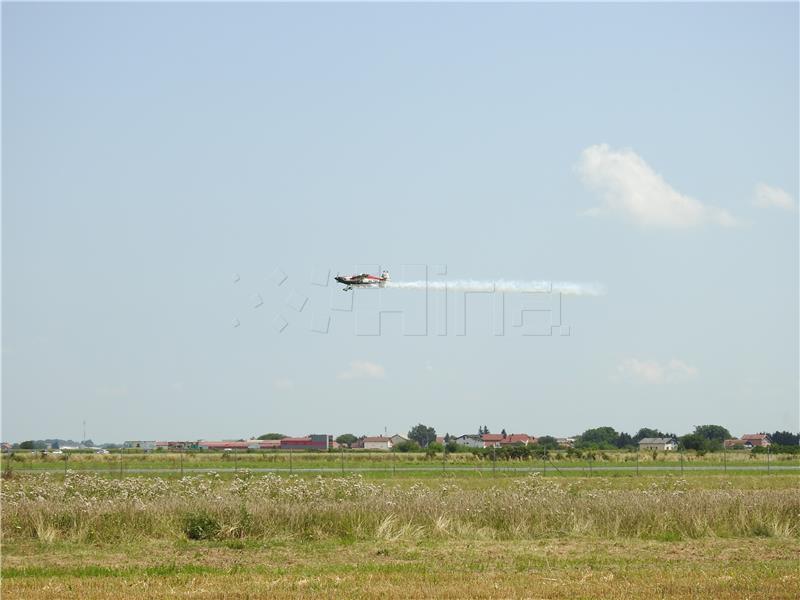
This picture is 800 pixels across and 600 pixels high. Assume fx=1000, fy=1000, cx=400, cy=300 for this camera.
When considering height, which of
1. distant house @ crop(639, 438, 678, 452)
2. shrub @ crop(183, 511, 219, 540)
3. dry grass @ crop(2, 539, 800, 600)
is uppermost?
distant house @ crop(639, 438, 678, 452)

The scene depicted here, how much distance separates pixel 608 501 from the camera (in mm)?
30609

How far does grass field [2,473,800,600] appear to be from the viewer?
2109 cm

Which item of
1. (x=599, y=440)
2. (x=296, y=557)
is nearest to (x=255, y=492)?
(x=296, y=557)

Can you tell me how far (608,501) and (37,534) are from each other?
55.3 ft

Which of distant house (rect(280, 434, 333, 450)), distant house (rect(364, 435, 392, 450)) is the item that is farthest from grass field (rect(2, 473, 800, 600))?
distant house (rect(364, 435, 392, 450))

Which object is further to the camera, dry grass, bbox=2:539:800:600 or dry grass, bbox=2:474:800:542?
dry grass, bbox=2:474:800:542

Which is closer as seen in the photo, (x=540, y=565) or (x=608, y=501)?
(x=540, y=565)

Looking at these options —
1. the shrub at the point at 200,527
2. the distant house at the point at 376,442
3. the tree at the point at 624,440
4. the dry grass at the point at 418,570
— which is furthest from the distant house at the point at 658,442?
the shrub at the point at 200,527

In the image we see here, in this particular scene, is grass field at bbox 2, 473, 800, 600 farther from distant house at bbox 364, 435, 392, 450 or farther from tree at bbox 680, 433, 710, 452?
distant house at bbox 364, 435, 392, 450

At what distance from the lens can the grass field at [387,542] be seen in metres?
21.1

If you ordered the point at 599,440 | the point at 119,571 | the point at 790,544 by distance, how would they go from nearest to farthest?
the point at 119,571 → the point at 790,544 → the point at 599,440

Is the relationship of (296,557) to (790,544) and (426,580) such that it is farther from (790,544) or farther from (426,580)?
(790,544)

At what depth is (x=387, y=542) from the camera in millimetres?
27688

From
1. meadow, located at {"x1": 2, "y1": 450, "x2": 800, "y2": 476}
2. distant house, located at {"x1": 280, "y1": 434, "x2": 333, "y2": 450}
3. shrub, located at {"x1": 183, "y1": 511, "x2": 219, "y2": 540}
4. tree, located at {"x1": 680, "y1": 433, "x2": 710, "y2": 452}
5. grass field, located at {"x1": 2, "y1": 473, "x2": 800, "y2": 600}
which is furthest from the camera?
distant house, located at {"x1": 280, "y1": 434, "x2": 333, "y2": 450}
